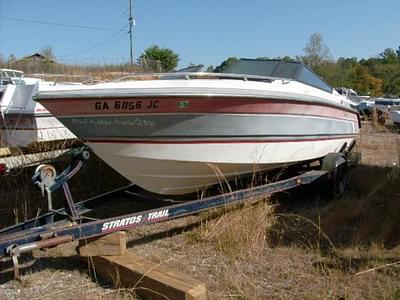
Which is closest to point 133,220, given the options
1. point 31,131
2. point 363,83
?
point 31,131

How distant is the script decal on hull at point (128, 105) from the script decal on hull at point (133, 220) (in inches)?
33.2

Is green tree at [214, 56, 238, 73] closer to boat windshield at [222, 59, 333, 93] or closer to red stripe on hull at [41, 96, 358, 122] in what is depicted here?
boat windshield at [222, 59, 333, 93]

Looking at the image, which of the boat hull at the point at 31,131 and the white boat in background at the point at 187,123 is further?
the boat hull at the point at 31,131

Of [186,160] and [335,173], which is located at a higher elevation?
[186,160]

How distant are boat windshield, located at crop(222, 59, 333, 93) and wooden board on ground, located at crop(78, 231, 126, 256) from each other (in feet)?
8.90

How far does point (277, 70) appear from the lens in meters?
5.11

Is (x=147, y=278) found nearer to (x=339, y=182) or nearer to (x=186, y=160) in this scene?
(x=186, y=160)

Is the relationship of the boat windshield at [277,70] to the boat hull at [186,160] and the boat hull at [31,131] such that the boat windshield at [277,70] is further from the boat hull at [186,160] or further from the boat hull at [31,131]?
the boat hull at [31,131]

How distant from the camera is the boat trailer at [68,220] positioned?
9.32 ft

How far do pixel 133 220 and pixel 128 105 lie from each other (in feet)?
3.01

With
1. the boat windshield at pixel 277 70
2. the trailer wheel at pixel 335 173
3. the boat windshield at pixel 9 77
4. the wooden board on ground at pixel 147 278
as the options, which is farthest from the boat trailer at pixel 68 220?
the boat windshield at pixel 9 77

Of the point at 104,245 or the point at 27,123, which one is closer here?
the point at 104,245

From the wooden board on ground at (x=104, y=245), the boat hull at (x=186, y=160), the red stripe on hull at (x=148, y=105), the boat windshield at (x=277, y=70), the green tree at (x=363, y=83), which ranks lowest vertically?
the wooden board on ground at (x=104, y=245)

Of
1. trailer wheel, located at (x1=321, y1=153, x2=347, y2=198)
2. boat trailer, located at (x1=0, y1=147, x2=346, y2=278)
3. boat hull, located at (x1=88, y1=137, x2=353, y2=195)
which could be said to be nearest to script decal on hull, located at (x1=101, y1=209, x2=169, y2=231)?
boat trailer, located at (x1=0, y1=147, x2=346, y2=278)
